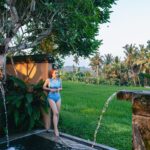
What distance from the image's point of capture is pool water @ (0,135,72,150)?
7669mm

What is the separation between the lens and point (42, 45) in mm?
15008

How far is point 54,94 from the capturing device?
9.09 meters

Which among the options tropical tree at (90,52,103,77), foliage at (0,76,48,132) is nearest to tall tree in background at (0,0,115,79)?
foliage at (0,76,48,132)

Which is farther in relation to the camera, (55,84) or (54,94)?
(55,84)

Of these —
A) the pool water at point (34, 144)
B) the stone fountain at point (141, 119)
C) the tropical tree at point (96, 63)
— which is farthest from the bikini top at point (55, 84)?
the tropical tree at point (96, 63)

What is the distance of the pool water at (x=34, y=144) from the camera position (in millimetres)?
7669

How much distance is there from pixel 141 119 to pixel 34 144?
6.29 meters

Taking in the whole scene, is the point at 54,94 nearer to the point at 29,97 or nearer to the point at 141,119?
the point at 29,97

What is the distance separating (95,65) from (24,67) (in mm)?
72503

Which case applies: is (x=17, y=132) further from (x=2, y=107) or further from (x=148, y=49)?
(x=148, y=49)

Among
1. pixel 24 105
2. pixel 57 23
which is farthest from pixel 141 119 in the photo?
pixel 57 23

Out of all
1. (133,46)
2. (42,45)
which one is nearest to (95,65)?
(133,46)

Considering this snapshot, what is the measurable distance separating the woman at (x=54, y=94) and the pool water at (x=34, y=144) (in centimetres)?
70

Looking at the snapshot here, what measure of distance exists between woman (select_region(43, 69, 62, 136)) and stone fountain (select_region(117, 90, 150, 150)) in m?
6.85
